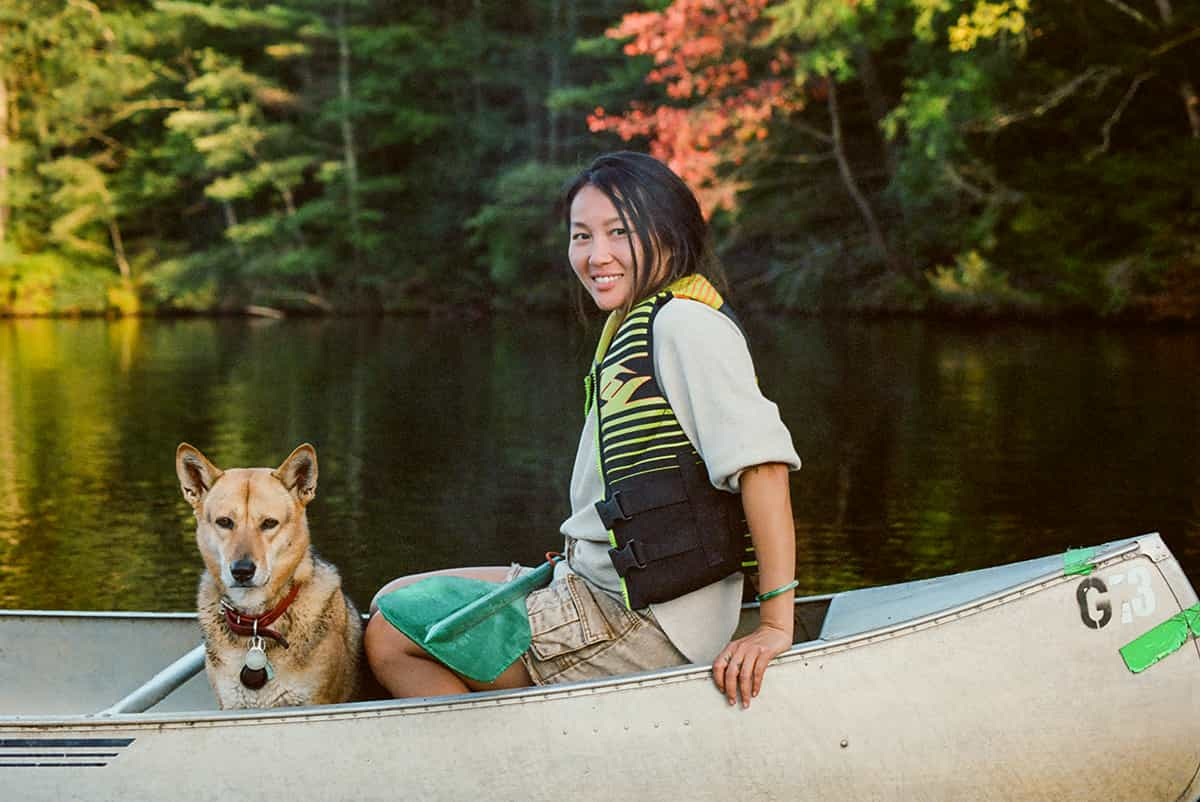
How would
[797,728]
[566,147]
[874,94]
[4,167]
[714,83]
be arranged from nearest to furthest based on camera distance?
[797,728]
[714,83]
[874,94]
[566,147]
[4,167]

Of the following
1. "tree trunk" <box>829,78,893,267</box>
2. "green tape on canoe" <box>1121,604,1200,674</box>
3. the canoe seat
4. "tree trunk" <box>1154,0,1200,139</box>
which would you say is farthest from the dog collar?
"tree trunk" <box>829,78,893,267</box>

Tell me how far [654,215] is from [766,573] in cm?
85

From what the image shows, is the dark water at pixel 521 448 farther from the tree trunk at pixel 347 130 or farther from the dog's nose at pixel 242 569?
the tree trunk at pixel 347 130

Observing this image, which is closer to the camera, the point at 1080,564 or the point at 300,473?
the point at 1080,564

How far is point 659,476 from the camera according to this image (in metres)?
→ 3.58

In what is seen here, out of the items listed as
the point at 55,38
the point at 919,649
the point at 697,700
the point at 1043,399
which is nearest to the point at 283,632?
the point at 697,700

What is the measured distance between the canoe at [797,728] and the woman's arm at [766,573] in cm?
9

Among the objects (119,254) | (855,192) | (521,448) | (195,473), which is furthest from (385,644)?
(119,254)

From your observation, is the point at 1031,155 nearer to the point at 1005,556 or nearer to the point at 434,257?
the point at 434,257

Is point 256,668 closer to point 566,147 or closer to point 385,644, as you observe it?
point 385,644

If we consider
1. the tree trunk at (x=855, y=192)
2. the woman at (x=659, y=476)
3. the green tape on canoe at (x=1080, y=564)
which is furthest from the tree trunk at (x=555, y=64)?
the green tape on canoe at (x=1080, y=564)

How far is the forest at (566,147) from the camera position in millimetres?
23500

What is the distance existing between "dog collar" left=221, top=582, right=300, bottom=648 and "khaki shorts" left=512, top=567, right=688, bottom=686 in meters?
0.70

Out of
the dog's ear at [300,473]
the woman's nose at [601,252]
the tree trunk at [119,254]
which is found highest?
the woman's nose at [601,252]
